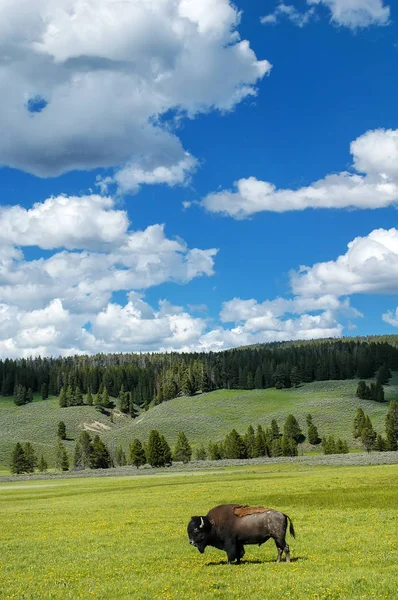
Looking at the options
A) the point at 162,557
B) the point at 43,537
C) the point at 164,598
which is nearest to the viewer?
the point at 164,598

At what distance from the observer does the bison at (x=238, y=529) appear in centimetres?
1872

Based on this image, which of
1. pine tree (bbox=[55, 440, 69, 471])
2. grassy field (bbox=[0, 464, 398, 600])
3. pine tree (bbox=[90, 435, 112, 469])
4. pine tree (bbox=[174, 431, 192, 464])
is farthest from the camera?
pine tree (bbox=[55, 440, 69, 471])

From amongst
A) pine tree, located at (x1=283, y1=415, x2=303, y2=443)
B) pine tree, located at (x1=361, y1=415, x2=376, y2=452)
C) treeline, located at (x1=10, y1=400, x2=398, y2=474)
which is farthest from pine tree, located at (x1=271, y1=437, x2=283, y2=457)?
pine tree, located at (x1=361, y1=415, x2=376, y2=452)

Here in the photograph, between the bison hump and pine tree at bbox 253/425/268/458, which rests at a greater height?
the bison hump

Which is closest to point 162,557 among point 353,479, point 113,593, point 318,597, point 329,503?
point 113,593

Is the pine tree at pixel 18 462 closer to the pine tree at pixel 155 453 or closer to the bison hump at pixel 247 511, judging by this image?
the pine tree at pixel 155 453

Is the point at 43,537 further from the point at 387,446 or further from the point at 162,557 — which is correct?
the point at 387,446

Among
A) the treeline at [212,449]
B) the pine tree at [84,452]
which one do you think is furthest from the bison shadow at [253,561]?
the pine tree at [84,452]

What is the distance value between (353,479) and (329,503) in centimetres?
2003

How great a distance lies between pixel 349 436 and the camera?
577 ft

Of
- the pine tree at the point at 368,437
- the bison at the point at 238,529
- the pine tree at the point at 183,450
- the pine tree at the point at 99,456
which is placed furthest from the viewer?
the pine tree at the point at 99,456

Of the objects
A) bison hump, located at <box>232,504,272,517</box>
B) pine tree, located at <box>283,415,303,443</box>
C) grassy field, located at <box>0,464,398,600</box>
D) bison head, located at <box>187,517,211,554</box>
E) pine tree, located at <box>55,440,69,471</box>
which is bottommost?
pine tree, located at <box>55,440,69,471</box>

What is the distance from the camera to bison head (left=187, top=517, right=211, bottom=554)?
19016 mm

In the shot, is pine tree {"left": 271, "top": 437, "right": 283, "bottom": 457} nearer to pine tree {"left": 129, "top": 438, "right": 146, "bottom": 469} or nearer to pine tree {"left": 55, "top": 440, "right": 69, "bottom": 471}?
pine tree {"left": 129, "top": 438, "right": 146, "bottom": 469}
